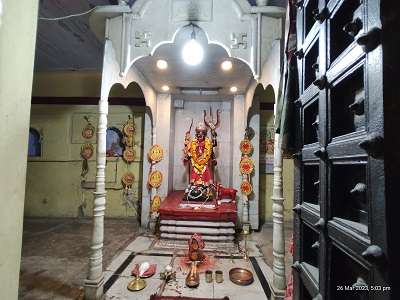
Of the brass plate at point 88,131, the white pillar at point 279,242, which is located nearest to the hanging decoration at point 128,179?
the brass plate at point 88,131

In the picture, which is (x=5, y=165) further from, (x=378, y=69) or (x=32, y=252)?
(x=32, y=252)

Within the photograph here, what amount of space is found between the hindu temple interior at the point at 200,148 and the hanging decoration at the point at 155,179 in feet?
0.20

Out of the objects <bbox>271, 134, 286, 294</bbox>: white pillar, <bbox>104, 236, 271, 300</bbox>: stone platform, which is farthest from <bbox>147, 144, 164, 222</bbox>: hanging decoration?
<bbox>271, 134, 286, 294</bbox>: white pillar

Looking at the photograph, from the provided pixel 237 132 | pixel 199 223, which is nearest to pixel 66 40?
pixel 237 132

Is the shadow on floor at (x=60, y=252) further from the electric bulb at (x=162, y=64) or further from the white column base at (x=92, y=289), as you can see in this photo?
the electric bulb at (x=162, y=64)

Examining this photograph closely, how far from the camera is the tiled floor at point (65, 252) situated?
8.99 feet

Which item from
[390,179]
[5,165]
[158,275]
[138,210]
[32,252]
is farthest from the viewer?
[138,210]

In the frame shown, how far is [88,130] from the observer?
19.3 ft

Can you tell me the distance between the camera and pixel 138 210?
582cm

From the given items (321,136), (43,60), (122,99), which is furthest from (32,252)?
(321,136)

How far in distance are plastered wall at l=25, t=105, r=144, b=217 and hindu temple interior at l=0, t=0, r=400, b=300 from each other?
0.11 feet

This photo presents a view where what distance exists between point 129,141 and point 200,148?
1.87 meters

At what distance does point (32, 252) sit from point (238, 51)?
427 centimetres

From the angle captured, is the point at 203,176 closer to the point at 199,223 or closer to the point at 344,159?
the point at 199,223
